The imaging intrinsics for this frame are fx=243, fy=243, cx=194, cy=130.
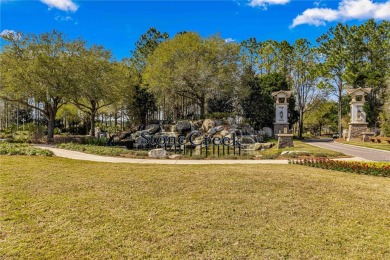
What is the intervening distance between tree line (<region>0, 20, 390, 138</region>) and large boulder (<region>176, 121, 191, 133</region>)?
11.3 feet

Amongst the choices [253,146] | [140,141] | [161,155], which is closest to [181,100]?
[140,141]

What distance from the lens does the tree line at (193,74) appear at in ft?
60.5

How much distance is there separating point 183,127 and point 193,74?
19.0 ft

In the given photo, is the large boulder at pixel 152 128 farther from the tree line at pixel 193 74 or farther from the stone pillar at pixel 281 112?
the stone pillar at pixel 281 112

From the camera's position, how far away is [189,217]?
4.30 metres

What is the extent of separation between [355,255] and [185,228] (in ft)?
7.75

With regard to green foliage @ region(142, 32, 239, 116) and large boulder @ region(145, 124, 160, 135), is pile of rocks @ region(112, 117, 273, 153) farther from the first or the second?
green foliage @ region(142, 32, 239, 116)

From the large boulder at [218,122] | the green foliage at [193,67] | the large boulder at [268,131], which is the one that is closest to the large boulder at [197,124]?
the large boulder at [218,122]

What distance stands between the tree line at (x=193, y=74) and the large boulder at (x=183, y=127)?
11.3ft

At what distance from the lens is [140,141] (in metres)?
21.8

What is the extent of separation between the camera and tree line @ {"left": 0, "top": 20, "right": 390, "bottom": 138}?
726 inches

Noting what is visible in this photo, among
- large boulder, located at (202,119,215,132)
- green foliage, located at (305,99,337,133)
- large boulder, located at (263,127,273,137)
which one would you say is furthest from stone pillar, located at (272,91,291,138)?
green foliage, located at (305,99,337,133)

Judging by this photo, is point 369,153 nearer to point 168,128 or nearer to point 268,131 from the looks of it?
point 268,131

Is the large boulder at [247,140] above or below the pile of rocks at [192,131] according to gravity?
Answer: below
